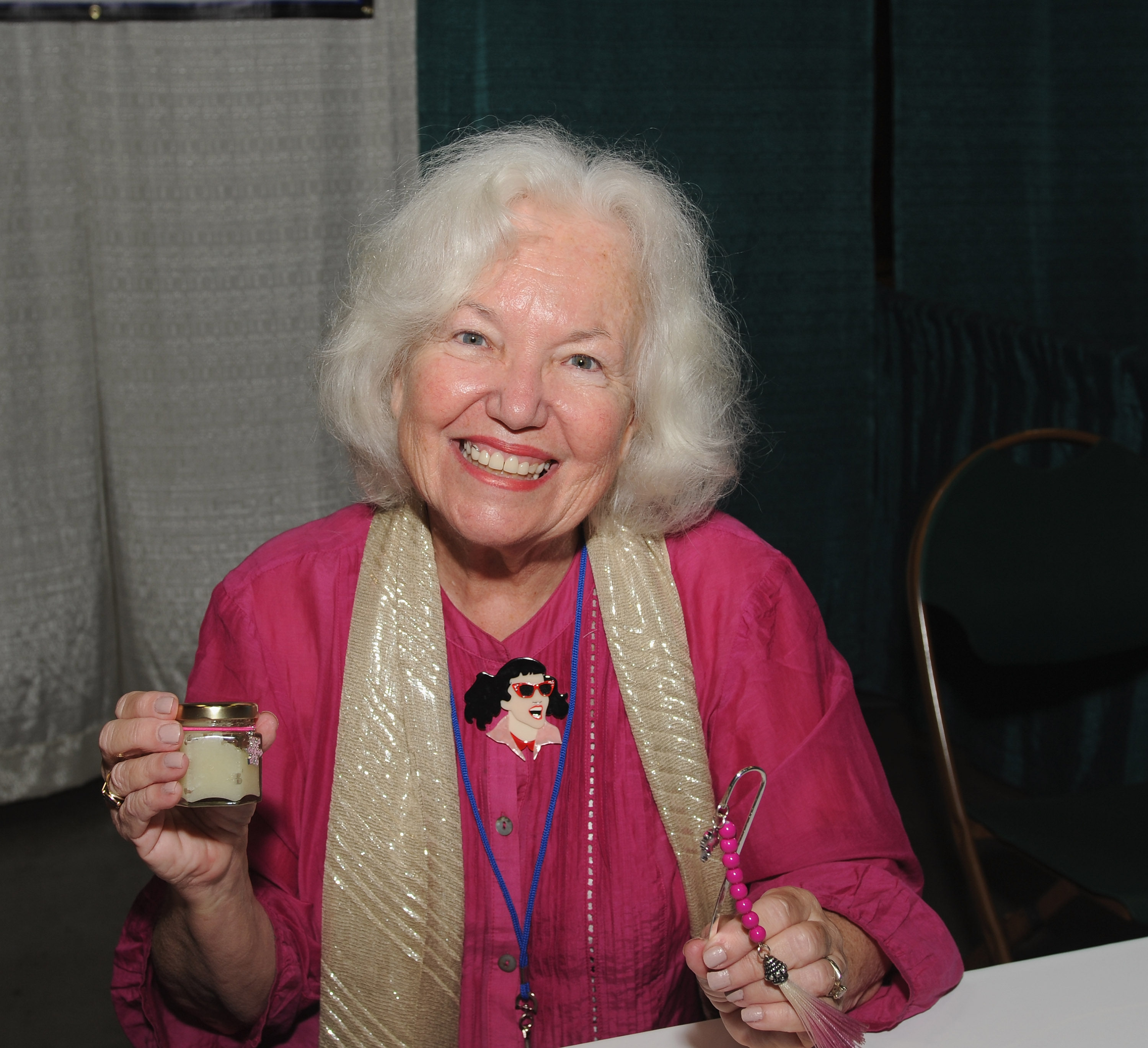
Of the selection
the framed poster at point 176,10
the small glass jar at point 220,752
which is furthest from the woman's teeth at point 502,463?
the framed poster at point 176,10

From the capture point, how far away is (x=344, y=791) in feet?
4.50

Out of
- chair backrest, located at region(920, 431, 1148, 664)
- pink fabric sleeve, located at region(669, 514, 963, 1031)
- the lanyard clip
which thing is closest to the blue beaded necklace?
the lanyard clip

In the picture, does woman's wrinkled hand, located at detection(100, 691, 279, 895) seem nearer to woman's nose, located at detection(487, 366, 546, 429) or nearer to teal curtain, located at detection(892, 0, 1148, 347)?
woman's nose, located at detection(487, 366, 546, 429)

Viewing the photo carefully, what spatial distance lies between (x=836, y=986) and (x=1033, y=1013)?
0.18m

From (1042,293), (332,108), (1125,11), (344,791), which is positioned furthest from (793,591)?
(1125,11)

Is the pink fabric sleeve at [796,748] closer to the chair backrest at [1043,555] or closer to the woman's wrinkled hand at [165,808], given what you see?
the woman's wrinkled hand at [165,808]

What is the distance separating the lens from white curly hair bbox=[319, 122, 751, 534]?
136 cm

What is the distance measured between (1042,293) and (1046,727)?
5.04 ft

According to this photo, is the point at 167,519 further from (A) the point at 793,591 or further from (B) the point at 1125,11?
(B) the point at 1125,11

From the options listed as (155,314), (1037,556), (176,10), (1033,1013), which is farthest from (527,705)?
(176,10)

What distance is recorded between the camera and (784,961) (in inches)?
40.1

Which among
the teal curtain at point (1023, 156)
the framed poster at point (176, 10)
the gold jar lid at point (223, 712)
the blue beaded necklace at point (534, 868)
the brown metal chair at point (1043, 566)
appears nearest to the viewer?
the gold jar lid at point (223, 712)

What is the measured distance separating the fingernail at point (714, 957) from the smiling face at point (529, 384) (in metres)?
0.58

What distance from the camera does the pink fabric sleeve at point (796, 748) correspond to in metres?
1.18
